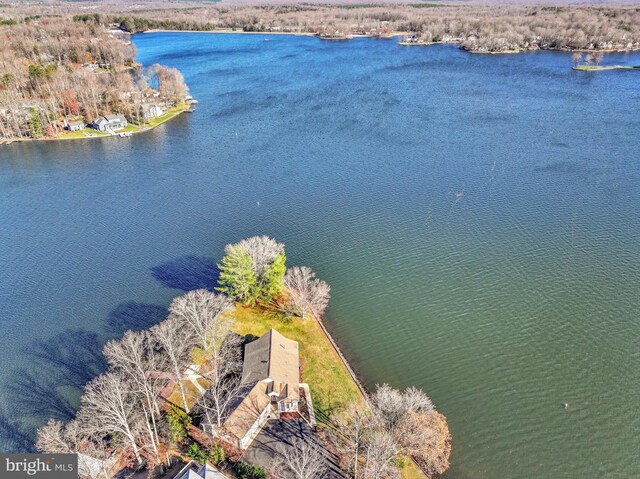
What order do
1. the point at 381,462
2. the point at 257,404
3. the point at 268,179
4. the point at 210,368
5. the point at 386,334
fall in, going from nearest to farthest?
the point at 381,462 < the point at 257,404 < the point at 210,368 < the point at 386,334 < the point at 268,179

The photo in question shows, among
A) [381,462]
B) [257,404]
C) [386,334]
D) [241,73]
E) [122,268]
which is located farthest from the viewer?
[241,73]

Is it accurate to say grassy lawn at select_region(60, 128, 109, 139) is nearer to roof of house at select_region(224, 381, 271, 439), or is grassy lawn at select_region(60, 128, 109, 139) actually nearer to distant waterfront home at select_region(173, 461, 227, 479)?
roof of house at select_region(224, 381, 271, 439)

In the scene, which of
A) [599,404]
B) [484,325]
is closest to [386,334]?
[484,325]

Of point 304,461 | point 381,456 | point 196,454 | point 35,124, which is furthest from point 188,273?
point 35,124

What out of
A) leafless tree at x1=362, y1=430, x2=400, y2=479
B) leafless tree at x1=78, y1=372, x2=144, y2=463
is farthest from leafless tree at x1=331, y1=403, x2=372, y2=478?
leafless tree at x1=78, y1=372, x2=144, y2=463

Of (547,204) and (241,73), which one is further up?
(241,73)

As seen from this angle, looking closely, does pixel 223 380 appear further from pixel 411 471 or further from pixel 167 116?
pixel 167 116

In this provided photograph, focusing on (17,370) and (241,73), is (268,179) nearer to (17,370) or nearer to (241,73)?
(17,370)

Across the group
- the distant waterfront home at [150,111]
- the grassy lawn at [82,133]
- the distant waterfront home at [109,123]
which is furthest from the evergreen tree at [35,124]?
the distant waterfront home at [150,111]
